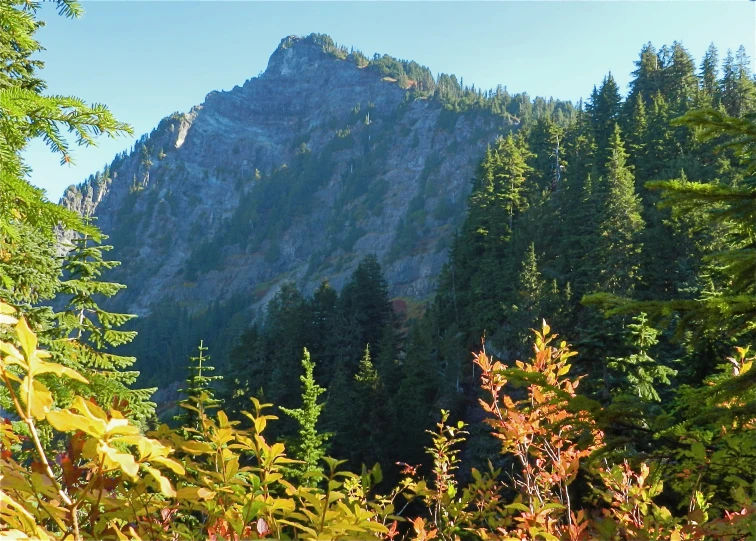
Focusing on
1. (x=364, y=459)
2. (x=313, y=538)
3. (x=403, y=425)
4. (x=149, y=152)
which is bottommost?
(x=364, y=459)

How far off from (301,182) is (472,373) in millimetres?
115718

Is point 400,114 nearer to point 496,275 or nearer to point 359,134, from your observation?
point 359,134

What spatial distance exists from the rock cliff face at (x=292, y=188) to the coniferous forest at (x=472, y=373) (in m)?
40.5

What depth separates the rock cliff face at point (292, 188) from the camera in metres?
110

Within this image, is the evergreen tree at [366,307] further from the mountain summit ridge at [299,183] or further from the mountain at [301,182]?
the mountain summit ridge at [299,183]

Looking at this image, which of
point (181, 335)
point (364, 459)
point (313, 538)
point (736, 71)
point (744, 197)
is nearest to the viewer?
point (313, 538)

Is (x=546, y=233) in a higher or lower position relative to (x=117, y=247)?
lower

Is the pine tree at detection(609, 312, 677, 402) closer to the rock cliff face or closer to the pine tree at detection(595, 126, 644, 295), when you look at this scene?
the pine tree at detection(595, 126, 644, 295)

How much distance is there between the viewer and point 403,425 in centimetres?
2683

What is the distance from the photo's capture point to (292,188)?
139000 millimetres

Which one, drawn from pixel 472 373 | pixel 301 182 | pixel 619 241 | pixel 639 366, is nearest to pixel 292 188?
pixel 301 182

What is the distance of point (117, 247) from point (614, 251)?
170538mm

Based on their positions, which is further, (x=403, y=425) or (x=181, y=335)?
(x=181, y=335)

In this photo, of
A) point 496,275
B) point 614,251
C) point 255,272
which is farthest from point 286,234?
point 614,251
